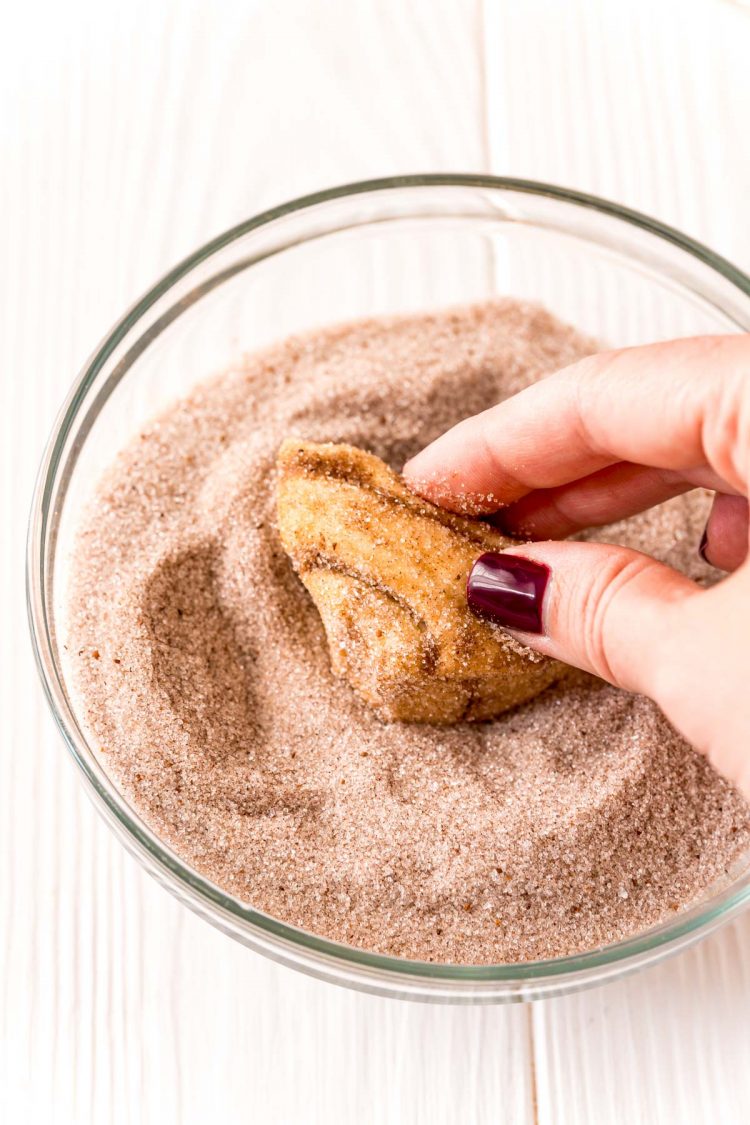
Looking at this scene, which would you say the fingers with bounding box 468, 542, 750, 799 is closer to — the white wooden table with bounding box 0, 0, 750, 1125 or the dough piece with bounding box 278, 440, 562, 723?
the dough piece with bounding box 278, 440, 562, 723

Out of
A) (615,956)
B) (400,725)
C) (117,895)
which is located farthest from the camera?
(117,895)

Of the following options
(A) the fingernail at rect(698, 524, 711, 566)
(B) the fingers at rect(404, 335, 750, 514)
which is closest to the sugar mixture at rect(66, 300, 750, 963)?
(A) the fingernail at rect(698, 524, 711, 566)

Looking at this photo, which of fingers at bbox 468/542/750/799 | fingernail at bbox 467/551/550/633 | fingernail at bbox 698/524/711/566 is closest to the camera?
fingers at bbox 468/542/750/799

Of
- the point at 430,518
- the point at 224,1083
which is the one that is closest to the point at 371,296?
the point at 430,518

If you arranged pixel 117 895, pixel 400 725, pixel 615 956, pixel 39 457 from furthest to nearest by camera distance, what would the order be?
pixel 39 457 < pixel 117 895 < pixel 400 725 < pixel 615 956

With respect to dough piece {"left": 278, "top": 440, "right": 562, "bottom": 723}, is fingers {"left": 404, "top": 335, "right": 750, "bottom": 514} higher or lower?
higher

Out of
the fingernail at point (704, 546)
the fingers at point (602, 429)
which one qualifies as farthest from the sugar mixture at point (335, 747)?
Answer: the fingers at point (602, 429)

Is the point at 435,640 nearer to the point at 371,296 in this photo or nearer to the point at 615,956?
the point at 615,956
